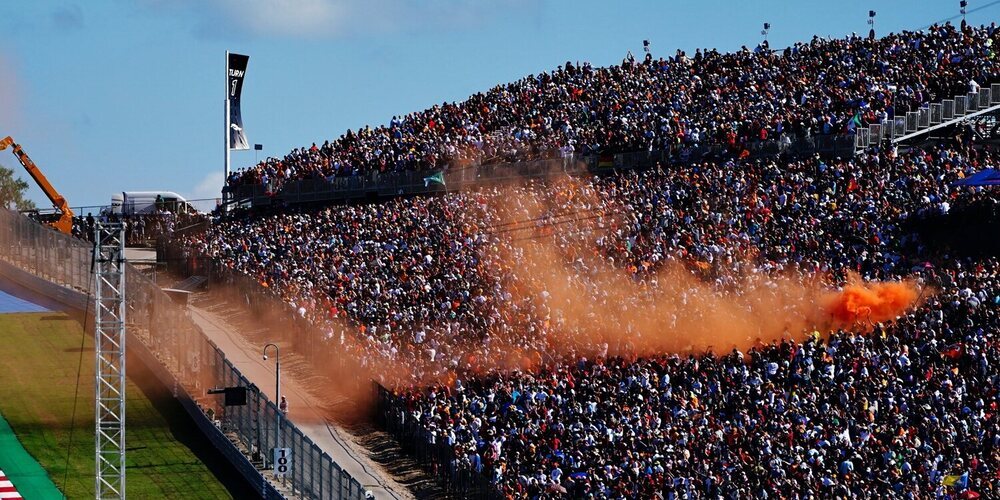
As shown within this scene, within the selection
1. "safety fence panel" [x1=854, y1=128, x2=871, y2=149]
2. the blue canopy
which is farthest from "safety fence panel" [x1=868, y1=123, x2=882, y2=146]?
the blue canopy

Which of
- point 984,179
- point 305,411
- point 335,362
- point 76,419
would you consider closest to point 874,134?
point 984,179

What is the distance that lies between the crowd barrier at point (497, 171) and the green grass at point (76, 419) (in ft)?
45.5

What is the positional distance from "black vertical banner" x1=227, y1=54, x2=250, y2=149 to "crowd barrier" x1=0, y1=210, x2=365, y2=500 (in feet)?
64.2

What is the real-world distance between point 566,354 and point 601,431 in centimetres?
644

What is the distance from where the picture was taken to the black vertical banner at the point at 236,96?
83.2 meters

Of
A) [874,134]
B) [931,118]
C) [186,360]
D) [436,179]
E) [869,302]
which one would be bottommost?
[186,360]

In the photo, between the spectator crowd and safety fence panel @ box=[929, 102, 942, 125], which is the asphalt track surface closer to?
the spectator crowd

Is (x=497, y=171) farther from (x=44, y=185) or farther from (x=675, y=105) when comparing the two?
(x=44, y=185)

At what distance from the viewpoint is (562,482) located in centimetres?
3991

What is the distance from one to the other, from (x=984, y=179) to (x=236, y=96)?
131 ft

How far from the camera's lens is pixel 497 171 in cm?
6719

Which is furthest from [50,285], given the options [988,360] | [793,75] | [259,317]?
[988,360]

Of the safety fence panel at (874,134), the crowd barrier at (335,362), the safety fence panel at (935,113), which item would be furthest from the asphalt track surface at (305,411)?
the safety fence panel at (935,113)

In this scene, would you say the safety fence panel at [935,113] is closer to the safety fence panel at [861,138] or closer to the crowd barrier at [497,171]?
the safety fence panel at [861,138]
